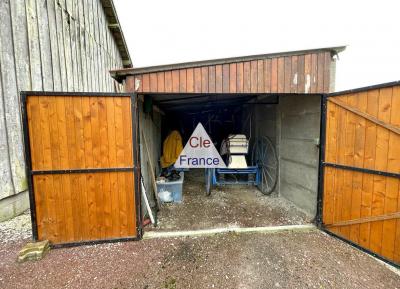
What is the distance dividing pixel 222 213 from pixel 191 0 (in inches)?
366

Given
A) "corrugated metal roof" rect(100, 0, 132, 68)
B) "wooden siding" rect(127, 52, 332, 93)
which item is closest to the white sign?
"wooden siding" rect(127, 52, 332, 93)

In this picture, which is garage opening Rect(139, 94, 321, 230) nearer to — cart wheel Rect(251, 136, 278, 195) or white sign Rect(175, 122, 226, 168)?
cart wheel Rect(251, 136, 278, 195)

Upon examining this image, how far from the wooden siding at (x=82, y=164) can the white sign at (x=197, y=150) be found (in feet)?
9.07

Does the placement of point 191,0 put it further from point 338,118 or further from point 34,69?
point 338,118

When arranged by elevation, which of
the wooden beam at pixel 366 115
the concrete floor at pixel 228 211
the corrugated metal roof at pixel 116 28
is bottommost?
the concrete floor at pixel 228 211

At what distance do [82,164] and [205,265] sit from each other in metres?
1.89

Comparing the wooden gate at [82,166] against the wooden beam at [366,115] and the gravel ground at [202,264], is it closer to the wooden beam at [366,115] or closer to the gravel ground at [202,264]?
the gravel ground at [202,264]

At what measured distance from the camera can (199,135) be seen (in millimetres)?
5355

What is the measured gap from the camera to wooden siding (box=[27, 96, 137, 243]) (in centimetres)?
236

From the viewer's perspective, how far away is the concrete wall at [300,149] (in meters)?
3.10

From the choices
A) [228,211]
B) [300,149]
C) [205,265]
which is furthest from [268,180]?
[205,265]

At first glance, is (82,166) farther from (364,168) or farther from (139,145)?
(364,168)

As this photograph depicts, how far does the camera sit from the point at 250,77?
2600 mm

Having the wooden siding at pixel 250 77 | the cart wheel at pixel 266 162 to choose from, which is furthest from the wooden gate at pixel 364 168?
the cart wheel at pixel 266 162
